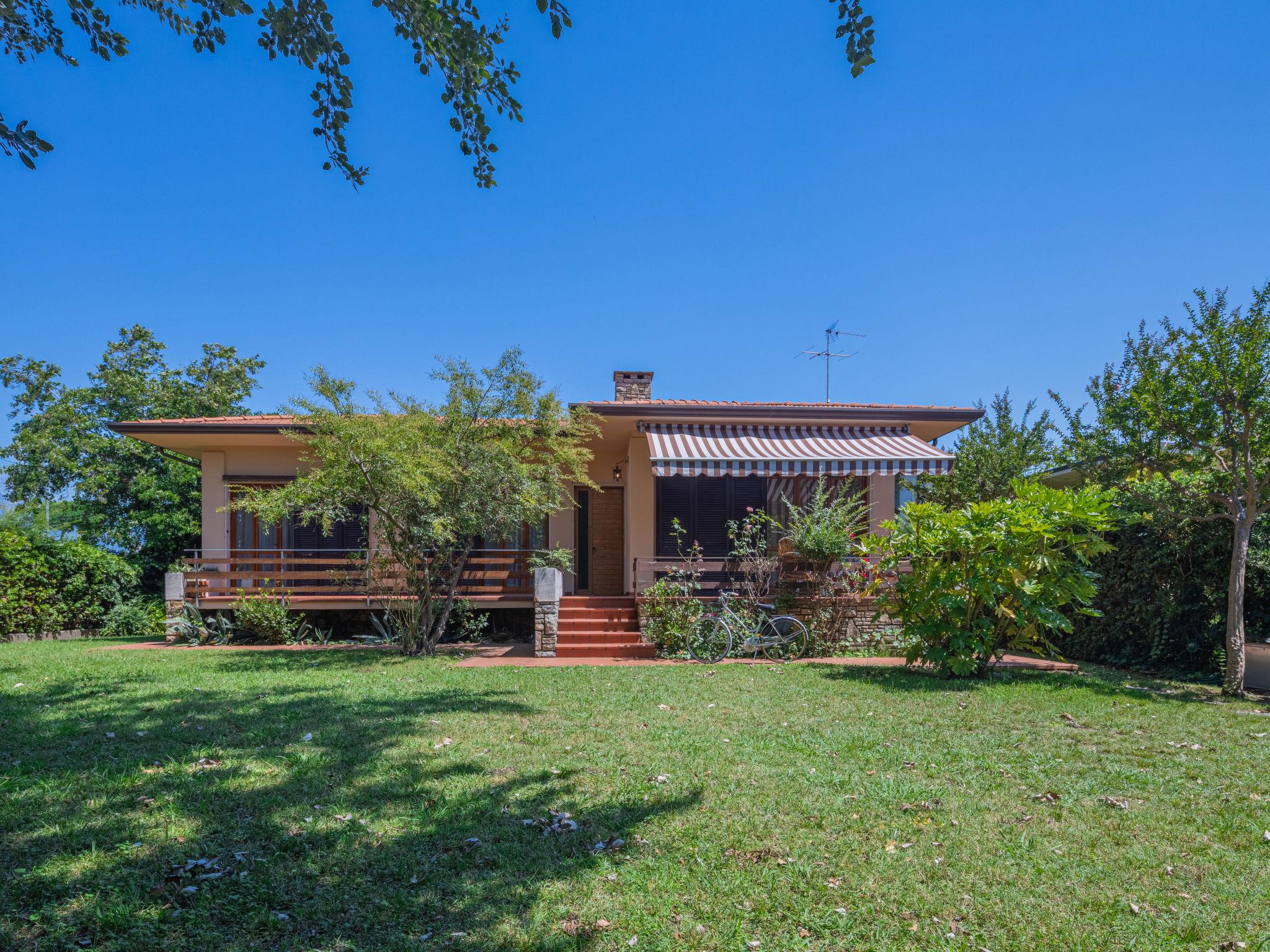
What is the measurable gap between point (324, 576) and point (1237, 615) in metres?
15.5

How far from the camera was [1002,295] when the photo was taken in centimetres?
1497

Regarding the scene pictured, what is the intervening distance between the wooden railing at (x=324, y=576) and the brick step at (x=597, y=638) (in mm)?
2416

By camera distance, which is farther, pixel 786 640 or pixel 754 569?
pixel 754 569

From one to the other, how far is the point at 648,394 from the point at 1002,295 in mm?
7777

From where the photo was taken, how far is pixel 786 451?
1410 centimetres

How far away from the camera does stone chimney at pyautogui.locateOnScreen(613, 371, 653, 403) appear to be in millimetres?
17000

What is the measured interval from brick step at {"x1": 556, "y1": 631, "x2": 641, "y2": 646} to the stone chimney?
5.76 metres

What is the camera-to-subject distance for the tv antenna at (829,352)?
20172 millimetres

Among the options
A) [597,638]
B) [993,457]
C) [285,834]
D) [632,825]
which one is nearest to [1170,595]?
[993,457]

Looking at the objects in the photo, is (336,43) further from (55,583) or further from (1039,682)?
(55,583)

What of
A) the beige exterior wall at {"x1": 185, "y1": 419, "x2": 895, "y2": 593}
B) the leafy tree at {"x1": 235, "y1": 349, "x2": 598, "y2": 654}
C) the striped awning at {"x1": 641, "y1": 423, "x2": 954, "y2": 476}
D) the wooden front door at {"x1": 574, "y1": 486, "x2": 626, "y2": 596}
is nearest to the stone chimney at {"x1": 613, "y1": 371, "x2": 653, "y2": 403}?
the beige exterior wall at {"x1": 185, "y1": 419, "x2": 895, "y2": 593}

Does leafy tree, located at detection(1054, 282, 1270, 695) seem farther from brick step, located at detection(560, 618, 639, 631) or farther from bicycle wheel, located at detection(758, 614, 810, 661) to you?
brick step, located at detection(560, 618, 639, 631)

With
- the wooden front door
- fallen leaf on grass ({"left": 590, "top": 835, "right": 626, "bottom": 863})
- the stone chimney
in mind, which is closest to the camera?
fallen leaf on grass ({"left": 590, "top": 835, "right": 626, "bottom": 863})

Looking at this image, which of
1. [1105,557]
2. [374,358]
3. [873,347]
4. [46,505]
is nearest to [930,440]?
[873,347]
